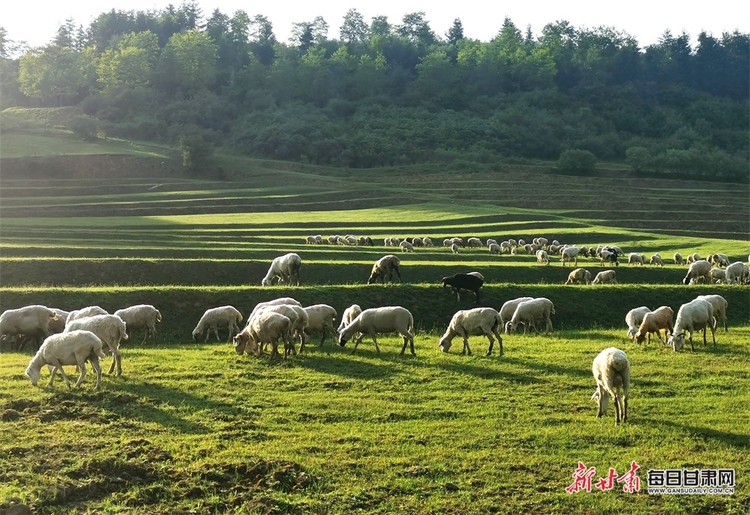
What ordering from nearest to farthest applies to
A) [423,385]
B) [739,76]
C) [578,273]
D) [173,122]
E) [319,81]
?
1. [423,385]
2. [578,273]
3. [173,122]
4. [319,81]
5. [739,76]

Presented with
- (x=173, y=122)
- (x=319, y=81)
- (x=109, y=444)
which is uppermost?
(x=319, y=81)

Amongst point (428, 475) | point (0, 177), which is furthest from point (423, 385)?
point (0, 177)

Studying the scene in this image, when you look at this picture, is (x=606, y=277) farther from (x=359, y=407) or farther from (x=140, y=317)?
(x=359, y=407)

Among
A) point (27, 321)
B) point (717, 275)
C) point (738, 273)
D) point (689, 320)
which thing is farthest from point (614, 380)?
point (717, 275)

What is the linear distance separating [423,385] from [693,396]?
5.32 metres

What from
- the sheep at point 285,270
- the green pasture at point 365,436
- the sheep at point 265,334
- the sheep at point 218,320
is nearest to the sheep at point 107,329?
the green pasture at point 365,436

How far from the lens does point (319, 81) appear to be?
147125mm

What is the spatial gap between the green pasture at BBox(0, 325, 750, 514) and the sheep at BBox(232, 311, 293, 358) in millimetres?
727

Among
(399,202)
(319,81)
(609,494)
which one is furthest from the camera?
(319,81)

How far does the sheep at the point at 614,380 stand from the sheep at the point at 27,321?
14.9 metres

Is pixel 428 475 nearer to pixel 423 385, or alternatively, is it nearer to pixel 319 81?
pixel 423 385

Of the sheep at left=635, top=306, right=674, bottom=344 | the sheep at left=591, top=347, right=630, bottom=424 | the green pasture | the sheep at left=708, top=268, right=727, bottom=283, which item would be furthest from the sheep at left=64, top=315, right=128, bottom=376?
the sheep at left=708, top=268, right=727, bottom=283

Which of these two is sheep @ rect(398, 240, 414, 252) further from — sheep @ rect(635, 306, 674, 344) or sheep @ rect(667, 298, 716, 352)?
sheep @ rect(667, 298, 716, 352)

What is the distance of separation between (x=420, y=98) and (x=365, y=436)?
440ft
